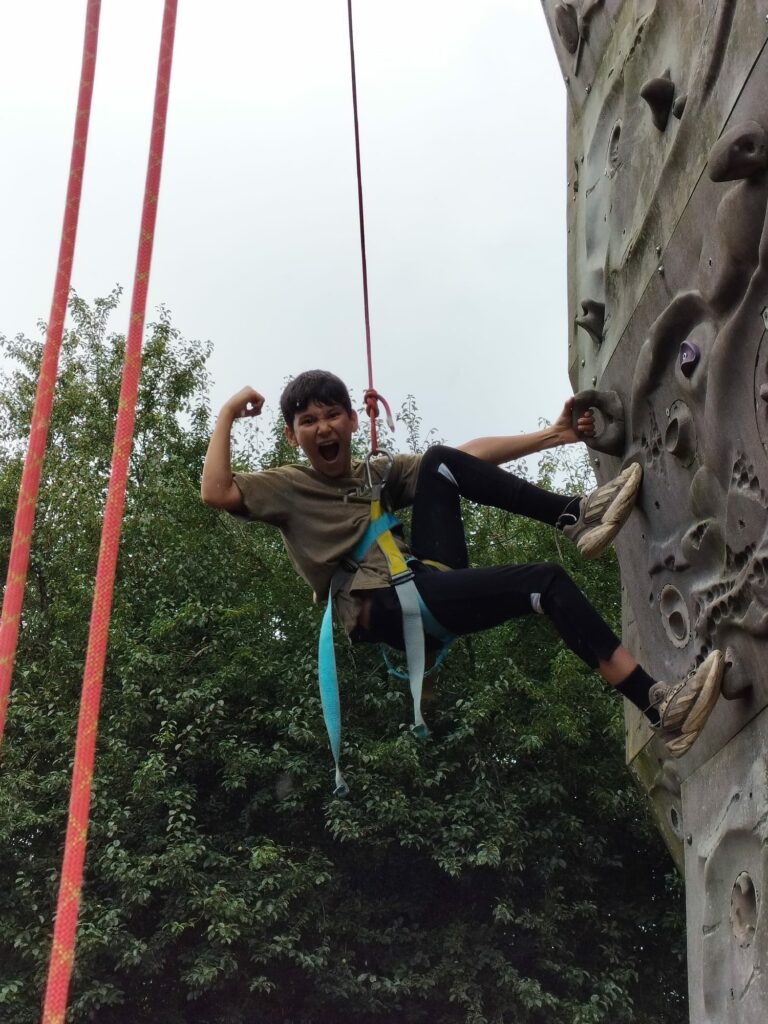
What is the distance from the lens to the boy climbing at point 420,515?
3.14m

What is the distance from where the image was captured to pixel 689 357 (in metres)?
3.05

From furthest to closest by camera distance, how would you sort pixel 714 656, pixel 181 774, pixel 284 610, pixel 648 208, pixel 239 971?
pixel 284 610, pixel 181 774, pixel 239 971, pixel 648 208, pixel 714 656

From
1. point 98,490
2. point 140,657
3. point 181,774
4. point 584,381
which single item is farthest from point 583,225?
point 98,490

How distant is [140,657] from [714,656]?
772cm

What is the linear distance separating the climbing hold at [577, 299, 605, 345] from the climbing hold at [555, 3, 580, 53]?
89 centimetres

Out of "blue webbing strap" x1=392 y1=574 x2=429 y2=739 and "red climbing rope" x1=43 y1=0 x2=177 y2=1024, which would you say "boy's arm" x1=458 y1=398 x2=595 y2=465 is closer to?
"blue webbing strap" x1=392 y1=574 x2=429 y2=739

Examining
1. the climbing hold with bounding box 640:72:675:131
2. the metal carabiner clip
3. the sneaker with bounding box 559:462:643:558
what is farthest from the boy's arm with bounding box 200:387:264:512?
the climbing hold with bounding box 640:72:675:131

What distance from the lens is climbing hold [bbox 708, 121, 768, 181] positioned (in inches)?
98.5

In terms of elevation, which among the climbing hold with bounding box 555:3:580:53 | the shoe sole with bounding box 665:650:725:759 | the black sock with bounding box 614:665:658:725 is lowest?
the shoe sole with bounding box 665:650:725:759

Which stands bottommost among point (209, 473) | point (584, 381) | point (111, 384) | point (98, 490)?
point (209, 473)

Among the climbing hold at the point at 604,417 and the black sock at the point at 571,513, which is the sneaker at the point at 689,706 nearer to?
the black sock at the point at 571,513

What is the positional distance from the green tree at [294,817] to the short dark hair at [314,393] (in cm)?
647

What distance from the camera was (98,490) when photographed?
1195cm

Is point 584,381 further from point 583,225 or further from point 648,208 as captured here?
point 648,208
